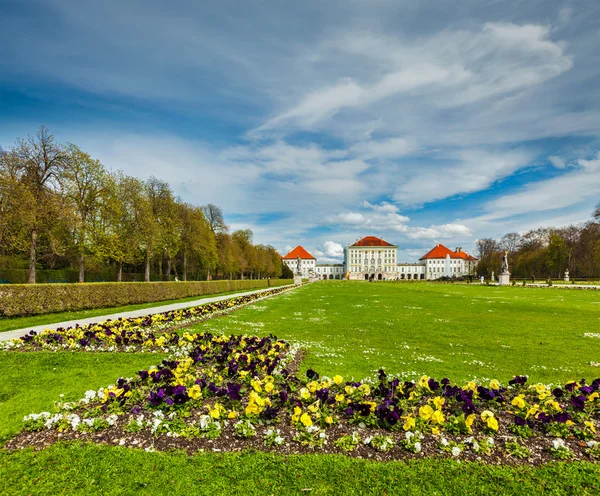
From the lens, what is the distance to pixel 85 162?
24641mm

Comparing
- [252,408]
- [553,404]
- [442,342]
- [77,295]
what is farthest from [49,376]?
[77,295]

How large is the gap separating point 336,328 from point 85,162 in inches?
937

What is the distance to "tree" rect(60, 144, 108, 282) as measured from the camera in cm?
2334

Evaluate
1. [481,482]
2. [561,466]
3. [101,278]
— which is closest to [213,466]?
[481,482]

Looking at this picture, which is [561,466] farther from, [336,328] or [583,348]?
[336,328]

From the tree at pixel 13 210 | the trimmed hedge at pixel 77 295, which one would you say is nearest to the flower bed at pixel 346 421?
the trimmed hedge at pixel 77 295

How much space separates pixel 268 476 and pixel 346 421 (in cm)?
107

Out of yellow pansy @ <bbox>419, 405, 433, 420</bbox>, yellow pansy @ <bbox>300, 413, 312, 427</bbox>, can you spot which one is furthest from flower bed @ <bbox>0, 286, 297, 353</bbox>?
yellow pansy @ <bbox>419, 405, 433, 420</bbox>

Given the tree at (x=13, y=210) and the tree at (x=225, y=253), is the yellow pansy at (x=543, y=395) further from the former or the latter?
the tree at (x=225, y=253)

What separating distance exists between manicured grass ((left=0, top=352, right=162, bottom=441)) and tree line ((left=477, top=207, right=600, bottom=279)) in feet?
188

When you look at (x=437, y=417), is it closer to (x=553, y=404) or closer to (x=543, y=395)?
(x=553, y=404)

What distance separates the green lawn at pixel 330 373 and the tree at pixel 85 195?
60.2 ft

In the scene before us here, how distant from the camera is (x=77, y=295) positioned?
1439 centimetres

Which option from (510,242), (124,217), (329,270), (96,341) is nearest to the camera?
(96,341)
